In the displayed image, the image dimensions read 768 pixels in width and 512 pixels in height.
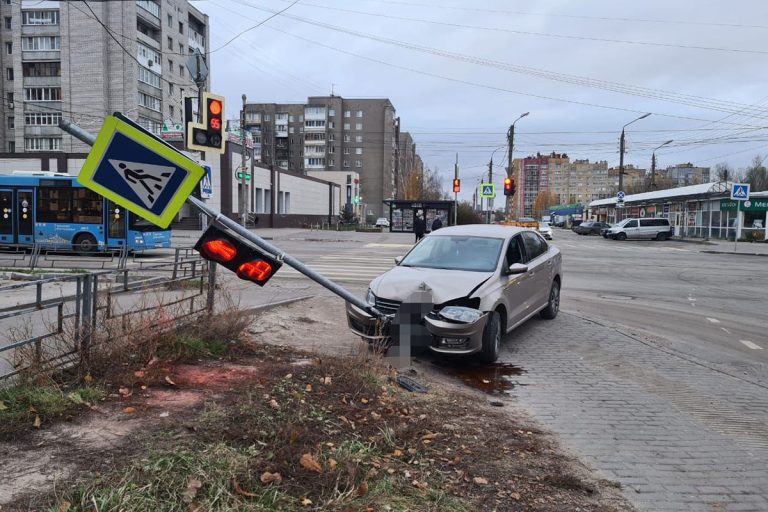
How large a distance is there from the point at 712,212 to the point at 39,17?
227 ft

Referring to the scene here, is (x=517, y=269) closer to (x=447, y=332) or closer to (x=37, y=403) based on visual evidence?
(x=447, y=332)

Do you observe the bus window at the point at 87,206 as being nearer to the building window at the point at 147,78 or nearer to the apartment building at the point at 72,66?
the apartment building at the point at 72,66

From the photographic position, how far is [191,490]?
9.64 feet

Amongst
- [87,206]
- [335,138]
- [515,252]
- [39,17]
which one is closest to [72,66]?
[39,17]

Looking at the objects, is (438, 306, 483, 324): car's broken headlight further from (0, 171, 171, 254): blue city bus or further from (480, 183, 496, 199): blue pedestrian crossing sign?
(480, 183, 496, 199): blue pedestrian crossing sign

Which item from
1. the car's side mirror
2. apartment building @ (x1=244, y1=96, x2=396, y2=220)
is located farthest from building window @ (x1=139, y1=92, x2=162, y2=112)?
the car's side mirror

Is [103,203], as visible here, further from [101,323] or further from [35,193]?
[101,323]

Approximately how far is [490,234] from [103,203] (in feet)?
56.7

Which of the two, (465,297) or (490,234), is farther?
(490,234)

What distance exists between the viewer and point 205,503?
9.45 ft

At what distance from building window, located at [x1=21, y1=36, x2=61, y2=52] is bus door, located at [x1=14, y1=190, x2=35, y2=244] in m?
51.3

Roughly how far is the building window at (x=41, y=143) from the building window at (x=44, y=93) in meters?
4.44

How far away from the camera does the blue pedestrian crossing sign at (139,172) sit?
4270mm

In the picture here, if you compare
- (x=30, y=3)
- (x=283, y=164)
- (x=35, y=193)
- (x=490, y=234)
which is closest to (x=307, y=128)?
(x=283, y=164)
